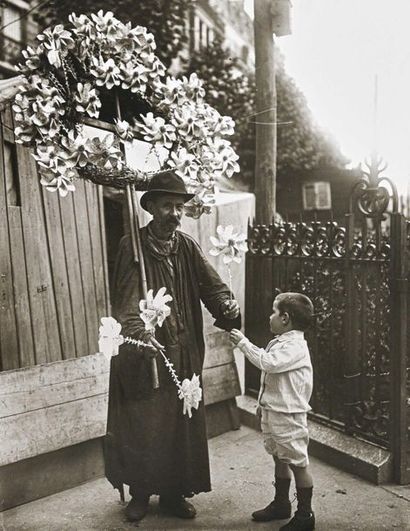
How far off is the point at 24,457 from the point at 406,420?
8.51 feet

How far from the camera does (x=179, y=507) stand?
3357mm

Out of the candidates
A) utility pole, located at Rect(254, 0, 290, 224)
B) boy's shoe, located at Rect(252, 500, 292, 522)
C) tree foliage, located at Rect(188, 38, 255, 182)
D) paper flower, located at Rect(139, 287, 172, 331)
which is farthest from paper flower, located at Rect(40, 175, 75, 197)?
tree foliage, located at Rect(188, 38, 255, 182)

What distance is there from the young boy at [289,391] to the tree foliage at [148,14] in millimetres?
3891

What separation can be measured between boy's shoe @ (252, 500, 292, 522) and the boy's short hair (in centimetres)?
111

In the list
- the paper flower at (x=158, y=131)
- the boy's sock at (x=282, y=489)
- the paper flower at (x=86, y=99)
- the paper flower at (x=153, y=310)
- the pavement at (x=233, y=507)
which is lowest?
the pavement at (x=233, y=507)

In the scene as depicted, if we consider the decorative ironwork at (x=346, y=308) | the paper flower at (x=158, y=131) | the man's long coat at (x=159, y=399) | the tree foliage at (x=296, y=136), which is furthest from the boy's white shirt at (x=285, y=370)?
the tree foliage at (x=296, y=136)

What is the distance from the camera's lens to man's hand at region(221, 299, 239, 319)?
327cm

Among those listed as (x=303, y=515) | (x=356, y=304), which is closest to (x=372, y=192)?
(x=356, y=304)

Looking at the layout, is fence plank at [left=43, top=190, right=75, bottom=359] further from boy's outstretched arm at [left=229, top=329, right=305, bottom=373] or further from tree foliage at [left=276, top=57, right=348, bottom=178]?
tree foliage at [left=276, top=57, right=348, bottom=178]

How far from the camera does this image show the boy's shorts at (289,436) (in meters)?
3.08

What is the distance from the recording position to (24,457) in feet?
11.6

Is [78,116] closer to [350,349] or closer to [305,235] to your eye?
[305,235]

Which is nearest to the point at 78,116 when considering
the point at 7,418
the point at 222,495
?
the point at 7,418

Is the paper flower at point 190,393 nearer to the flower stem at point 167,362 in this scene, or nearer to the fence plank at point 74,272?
the flower stem at point 167,362
